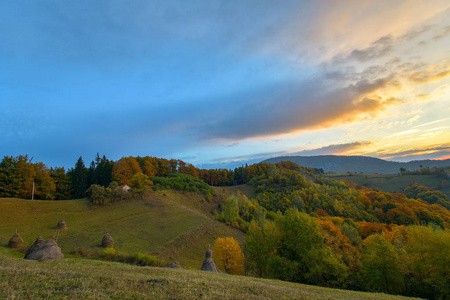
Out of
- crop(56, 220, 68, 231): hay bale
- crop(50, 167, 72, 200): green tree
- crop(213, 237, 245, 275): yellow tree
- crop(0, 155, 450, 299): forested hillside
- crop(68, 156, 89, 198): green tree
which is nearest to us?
crop(0, 155, 450, 299): forested hillside

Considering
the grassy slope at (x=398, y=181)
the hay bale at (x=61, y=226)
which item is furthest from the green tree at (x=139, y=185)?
the grassy slope at (x=398, y=181)

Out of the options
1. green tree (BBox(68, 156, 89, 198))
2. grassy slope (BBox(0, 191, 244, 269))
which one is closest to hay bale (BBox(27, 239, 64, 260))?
grassy slope (BBox(0, 191, 244, 269))

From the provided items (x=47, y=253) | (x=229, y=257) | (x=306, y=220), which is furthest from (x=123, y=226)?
(x=306, y=220)

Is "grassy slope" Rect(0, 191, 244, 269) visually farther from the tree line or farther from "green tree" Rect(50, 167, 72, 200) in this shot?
"green tree" Rect(50, 167, 72, 200)

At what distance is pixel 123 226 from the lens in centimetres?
4831

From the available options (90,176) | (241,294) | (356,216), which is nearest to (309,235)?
(241,294)

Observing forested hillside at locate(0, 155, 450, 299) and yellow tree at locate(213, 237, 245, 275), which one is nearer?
forested hillside at locate(0, 155, 450, 299)

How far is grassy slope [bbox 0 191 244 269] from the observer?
39094 millimetres

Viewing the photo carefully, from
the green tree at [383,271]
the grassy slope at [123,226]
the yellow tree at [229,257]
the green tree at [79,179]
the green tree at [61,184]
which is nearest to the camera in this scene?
the green tree at [383,271]

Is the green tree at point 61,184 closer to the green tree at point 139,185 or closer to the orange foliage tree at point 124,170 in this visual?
the orange foliage tree at point 124,170

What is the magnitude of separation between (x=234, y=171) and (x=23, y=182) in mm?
115733

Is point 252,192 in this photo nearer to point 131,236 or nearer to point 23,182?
point 131,236

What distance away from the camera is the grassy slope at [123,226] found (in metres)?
39.1

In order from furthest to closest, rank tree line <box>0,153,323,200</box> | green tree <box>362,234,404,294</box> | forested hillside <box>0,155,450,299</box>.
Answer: tree line <box>0,153,323,200</box>
forested hillside <box>0,155,450,299</box>
green tree <box>362,234,404,294</box>
